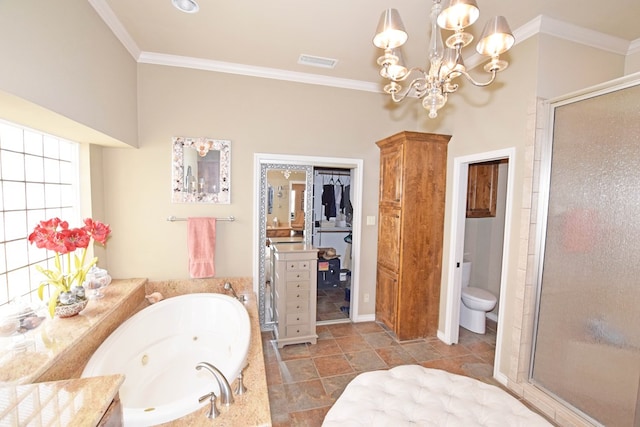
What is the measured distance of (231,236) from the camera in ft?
10.1

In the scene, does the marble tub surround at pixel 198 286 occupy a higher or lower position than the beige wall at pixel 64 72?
lower

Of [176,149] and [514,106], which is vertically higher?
[514,106]

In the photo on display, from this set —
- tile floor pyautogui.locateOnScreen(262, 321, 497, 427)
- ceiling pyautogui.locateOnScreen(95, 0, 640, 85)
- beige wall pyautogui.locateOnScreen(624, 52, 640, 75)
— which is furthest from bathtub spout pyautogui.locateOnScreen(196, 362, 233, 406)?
→ beige wall pyautogui.locateOnScreen(624, 52, 640, 75)

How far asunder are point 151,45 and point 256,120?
1.13m

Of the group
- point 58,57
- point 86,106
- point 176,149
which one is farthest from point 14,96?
point 176,149

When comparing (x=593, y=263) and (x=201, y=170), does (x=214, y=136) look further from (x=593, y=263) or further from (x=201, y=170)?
(x=593, y=263)

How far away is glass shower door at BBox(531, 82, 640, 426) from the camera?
1.66m

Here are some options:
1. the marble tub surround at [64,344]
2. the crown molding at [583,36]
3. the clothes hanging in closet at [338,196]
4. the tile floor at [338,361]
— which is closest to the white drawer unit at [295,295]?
the tile floor at [338,361]

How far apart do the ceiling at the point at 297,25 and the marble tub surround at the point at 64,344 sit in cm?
218

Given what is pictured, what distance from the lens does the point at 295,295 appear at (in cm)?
299

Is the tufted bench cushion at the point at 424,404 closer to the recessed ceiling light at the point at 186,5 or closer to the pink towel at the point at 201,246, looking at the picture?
the pink towel at the point at 201,246

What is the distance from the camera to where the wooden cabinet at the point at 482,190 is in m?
3.57

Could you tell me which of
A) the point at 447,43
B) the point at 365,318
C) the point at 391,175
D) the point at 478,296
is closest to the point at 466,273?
the point at 478,296

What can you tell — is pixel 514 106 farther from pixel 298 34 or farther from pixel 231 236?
pixel 231 236
